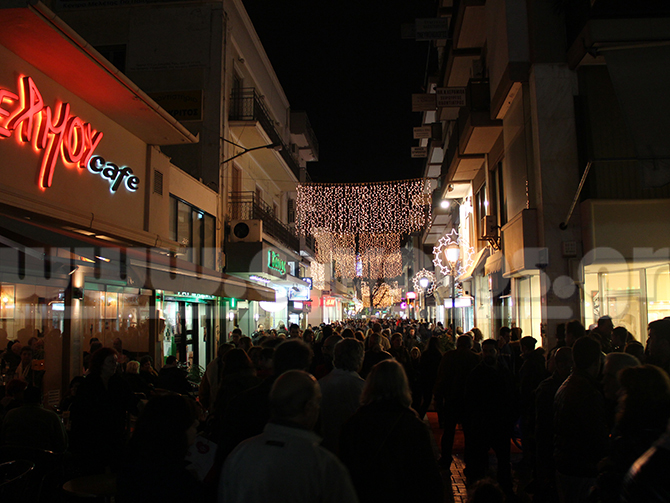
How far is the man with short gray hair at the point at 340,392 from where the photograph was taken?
4.55 metres

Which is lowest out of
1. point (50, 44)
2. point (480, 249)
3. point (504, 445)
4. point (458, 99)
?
point (504, 445)

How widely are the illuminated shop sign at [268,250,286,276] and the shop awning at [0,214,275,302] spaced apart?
315 inches

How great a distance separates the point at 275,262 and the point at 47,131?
13556 millimetres

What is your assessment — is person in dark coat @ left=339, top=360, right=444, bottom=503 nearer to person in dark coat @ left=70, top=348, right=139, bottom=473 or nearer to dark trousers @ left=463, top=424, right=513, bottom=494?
person in dark coat @ left=70, top=348, right=139, bottom=473

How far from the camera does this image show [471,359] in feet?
25.3

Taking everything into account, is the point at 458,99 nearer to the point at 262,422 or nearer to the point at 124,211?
the point at 124,211

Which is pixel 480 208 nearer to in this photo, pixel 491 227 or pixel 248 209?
pixel 491 227

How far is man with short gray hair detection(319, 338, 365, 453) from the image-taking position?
179 inches

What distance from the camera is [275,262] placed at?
22344mm

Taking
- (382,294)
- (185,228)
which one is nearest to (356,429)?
(185,228)

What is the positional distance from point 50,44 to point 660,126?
10.2 m

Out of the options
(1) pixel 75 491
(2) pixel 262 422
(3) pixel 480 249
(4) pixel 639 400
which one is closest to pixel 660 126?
(4) pixel 639 400

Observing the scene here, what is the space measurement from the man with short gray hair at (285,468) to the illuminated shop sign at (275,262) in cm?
1798

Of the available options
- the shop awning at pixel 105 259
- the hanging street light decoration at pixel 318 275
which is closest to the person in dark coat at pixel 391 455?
the shop awning at pixel 105 259
